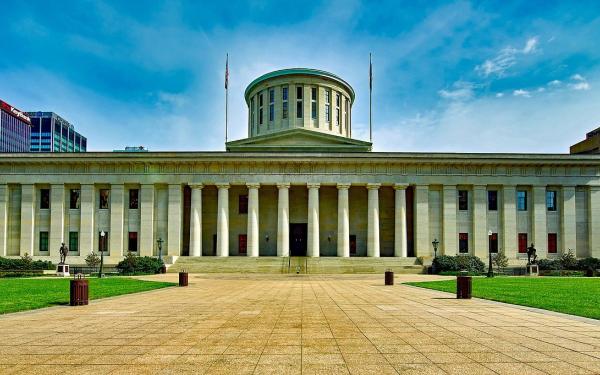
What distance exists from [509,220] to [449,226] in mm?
6635

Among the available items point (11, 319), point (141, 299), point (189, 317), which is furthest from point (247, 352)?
point (141, 299)

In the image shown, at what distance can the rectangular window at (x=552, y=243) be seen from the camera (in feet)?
167

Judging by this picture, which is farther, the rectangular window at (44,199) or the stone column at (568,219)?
the rectangular window at (44,199)

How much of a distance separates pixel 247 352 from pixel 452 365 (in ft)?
13.0

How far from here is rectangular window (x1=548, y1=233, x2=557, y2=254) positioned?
5091 centimetres

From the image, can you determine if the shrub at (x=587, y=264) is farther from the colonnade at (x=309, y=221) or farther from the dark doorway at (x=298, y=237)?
the dark doorway at (x=298, y=237)

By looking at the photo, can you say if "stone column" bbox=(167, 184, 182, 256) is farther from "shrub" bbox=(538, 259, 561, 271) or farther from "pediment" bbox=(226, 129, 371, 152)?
"shrub" bbox=(538, 259, 561, 271)

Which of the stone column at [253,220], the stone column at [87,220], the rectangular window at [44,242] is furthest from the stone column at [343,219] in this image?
the rectangular window at [44,242]

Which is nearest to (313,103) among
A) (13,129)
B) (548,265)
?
(548,265)

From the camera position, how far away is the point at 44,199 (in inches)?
2045

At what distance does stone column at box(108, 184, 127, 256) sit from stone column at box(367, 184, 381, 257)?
89.8ft

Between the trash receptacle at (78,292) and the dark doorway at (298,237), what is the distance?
39588 mm

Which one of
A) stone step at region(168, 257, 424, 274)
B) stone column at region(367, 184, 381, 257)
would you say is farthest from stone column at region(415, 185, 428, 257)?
stone column at region(367, 184, 381, 257)

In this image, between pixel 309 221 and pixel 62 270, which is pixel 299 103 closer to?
pixel 309 221
